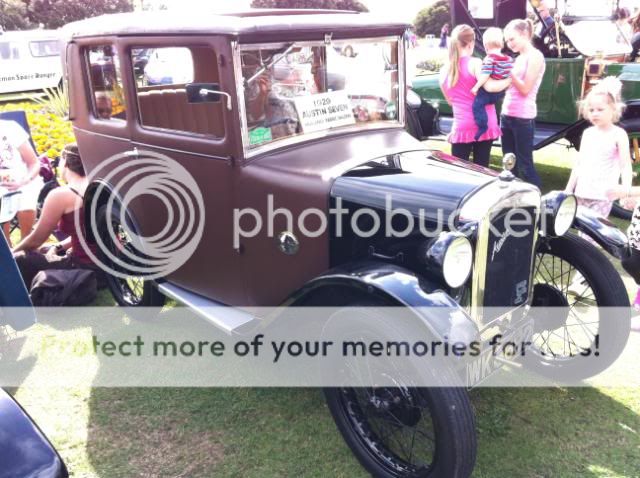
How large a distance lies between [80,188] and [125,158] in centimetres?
82

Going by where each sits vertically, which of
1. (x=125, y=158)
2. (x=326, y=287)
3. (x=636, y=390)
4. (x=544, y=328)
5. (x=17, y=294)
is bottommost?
(x=636, y=390)

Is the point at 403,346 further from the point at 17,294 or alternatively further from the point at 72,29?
the point at 72,29

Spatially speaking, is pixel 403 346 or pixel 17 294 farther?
pixel 17 294

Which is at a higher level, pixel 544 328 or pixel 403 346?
pixel 403 346

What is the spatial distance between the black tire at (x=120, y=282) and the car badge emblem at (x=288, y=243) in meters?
1.11

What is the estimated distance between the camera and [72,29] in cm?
326

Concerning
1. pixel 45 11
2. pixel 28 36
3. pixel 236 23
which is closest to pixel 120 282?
pixel 236 23

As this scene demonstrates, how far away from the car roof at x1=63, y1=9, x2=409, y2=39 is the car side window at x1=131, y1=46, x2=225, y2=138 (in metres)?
0.12

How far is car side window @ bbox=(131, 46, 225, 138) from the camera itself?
2.67 metres

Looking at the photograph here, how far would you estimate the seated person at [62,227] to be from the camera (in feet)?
11.9

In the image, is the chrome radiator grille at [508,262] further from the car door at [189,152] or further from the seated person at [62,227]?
the seated person at [62,227]

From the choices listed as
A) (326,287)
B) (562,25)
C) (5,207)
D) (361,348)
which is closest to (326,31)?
(326,287)

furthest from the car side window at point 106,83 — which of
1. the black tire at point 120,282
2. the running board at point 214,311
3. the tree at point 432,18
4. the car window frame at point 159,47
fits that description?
the tree at point 432,18

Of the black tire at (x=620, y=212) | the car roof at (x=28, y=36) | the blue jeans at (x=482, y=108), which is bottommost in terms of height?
the black tire at (x=620, y=212)
